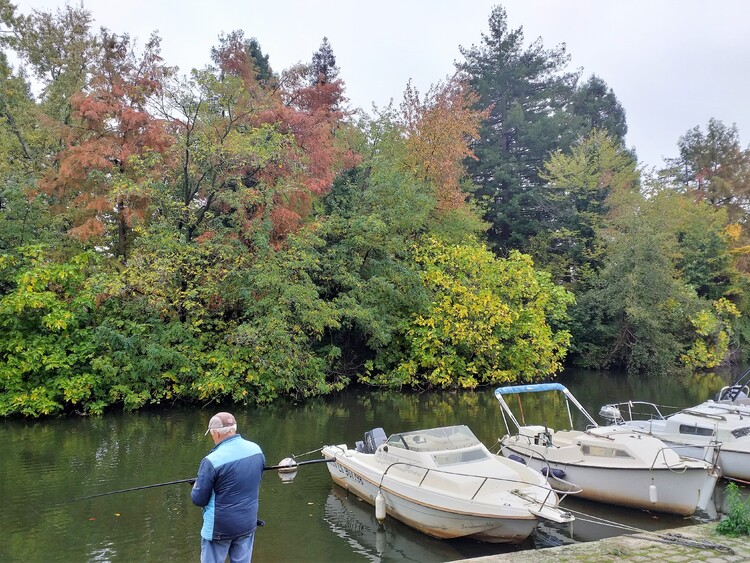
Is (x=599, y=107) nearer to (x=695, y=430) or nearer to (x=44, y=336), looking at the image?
(x=695, y=430)

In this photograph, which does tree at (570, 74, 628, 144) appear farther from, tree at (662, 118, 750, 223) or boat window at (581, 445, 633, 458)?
boat window at (581, 445, 633, 458)

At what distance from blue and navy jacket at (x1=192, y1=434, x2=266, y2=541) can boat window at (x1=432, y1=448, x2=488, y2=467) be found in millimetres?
4565

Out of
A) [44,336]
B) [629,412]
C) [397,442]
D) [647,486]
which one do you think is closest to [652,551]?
[647,486]

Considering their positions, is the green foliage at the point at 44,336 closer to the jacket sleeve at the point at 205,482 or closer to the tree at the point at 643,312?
the jacket sleeve at the point at 205,482

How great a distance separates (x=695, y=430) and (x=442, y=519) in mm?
6746

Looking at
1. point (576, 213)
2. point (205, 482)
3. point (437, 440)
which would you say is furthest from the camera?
point (576, 213)

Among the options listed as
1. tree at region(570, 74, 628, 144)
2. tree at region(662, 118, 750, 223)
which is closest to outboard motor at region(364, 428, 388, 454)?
tree at region(662, 118, 750, 223)

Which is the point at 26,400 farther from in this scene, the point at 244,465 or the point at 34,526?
the point at 244,465

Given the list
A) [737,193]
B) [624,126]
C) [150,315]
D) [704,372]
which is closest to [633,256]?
[704,372]

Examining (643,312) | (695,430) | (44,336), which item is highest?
(643,312)

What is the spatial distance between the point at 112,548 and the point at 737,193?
48594 millimetres

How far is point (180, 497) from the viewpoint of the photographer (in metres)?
10.1

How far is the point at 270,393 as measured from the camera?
19.3 m

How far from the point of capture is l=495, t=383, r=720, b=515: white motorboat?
30.1 feet
